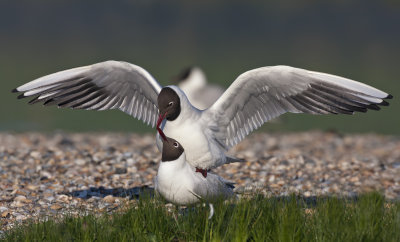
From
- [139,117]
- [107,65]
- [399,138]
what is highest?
[107,65]

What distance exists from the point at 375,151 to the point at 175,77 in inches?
284

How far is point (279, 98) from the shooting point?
683 centimetres

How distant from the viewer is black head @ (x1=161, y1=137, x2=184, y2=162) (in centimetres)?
593

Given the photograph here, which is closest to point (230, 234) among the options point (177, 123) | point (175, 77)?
point (177, 123)

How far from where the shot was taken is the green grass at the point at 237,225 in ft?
15.4

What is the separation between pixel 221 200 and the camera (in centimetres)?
521

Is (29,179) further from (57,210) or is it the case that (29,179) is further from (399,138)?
(399,138)

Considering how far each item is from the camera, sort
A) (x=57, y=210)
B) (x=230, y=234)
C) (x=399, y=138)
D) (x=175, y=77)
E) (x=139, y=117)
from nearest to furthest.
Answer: (x=230, y=234) < (x=57, y=210) < (x=139, y=117) < (x=399, y=138) < (x=175, y=77)

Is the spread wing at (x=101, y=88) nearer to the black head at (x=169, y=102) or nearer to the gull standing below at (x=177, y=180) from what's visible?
the black head at (x=169, y=102)

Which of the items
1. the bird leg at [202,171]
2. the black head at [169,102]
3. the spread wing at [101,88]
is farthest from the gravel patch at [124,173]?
the spread wing at [101,88]

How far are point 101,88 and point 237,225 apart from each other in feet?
10.1

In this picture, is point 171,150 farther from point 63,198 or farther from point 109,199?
point 63,198

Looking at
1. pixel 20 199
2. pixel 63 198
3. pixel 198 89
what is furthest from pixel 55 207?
pixel 198 89

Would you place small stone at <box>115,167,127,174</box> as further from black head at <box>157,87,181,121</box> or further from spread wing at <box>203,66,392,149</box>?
black head at <box>157,87,181,121</box>
